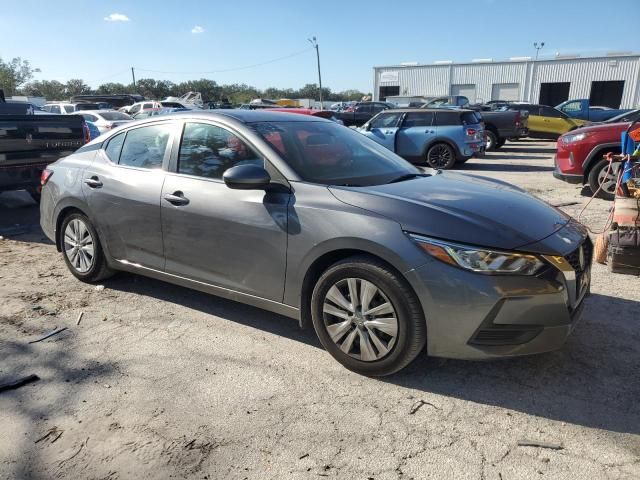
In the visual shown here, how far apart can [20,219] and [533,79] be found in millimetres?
45354

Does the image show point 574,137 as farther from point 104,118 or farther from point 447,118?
point 104,118

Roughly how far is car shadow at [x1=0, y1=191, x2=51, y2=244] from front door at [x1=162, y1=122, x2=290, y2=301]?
3561 mm

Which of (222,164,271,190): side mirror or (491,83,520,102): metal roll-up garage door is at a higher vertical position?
(491,83,520,102): metal roll-up garage door

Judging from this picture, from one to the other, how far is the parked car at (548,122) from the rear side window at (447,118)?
8.57 m

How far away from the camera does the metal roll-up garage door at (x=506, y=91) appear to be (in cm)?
4506

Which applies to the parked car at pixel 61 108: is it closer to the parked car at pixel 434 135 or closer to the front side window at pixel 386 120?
the front side window at pixel 386 120

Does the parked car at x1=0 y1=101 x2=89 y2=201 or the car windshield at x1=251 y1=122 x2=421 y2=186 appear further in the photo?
the parked car at x1=0 y1=101 x2=89 y2=201

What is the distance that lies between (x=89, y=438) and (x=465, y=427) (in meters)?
1.97

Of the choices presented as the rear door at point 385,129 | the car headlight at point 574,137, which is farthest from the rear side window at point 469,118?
the car headlight at point 574,137

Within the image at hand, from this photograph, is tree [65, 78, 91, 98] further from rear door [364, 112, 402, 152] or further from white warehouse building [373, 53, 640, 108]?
rear door [364, 112, 402, 152]

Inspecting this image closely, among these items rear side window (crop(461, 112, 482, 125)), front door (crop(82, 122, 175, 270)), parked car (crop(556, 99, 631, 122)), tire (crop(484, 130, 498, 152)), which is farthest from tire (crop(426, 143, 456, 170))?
parked car (crop(556, 99, 631, 122))

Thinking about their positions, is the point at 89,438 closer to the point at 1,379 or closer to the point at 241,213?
the point at 1,379

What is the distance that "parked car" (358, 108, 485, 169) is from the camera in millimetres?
12578

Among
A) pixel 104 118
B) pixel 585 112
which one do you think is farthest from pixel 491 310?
pixel 585 112
